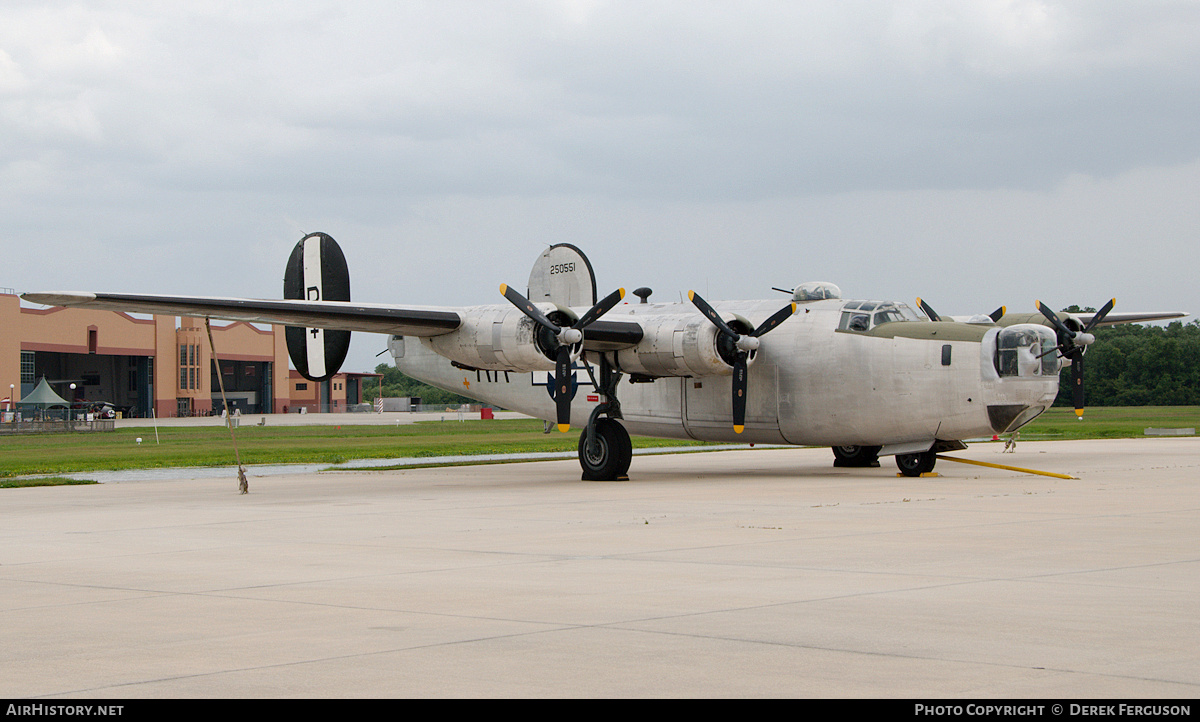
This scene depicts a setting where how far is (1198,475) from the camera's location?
67.7 ft

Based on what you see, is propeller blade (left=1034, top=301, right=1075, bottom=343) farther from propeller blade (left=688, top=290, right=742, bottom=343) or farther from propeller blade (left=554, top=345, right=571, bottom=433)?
propeller blade (left=554, top=345, right=571, bottom=433)

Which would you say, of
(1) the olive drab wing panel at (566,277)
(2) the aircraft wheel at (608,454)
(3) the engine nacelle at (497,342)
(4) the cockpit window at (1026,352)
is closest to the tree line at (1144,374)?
(1) the olive drab wing panel at (566,277)

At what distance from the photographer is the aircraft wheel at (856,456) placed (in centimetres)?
2530

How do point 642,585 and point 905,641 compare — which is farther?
point 642,585

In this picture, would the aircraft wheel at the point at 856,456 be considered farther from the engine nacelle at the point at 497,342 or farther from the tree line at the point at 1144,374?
the tree line at the point at 1144,374

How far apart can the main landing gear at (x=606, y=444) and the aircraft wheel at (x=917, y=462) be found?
200 inches

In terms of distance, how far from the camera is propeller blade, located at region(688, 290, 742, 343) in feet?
71.2

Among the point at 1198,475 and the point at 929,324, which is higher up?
the point at 929,324

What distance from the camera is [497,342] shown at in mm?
21312

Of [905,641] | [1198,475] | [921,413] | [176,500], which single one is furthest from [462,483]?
[905,641]

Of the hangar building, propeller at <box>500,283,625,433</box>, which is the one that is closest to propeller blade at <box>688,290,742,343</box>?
propeller at <box>500,283,625,433</box>

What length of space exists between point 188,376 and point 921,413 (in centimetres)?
9836

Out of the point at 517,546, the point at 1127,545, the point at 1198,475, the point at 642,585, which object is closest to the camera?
the point at 642,585
